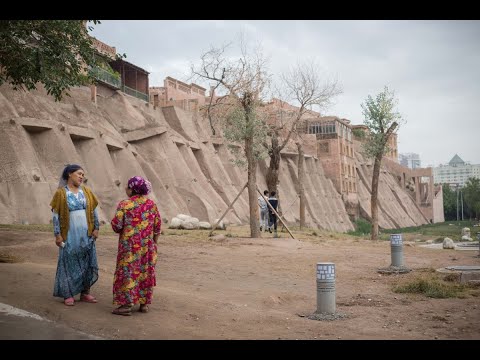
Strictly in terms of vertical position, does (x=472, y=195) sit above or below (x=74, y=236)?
above

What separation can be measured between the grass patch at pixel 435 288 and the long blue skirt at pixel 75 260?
18.9 feet

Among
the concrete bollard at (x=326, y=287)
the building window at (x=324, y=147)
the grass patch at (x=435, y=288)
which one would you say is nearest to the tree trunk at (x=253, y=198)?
the grass patch at (x=435, y=288)

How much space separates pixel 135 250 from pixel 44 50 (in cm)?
622

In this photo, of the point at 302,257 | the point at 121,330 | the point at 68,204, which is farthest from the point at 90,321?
the point at 302,257

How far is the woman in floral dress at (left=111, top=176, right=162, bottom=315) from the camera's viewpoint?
255 inches

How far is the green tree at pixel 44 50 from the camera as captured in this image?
10125mm

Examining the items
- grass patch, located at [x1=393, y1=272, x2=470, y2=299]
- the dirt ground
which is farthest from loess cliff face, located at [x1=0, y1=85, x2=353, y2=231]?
grass patch, located at [x1=393, y1=272, x2=470, y2=299]

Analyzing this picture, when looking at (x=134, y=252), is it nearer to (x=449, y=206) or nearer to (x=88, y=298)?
(x=88, y=298)

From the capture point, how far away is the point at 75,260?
22.1 feet

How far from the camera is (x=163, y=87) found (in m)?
41.0

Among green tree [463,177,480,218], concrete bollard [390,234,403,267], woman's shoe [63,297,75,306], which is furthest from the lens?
green tree [463,177,480,218]

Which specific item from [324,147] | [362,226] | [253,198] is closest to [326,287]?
[253,198]

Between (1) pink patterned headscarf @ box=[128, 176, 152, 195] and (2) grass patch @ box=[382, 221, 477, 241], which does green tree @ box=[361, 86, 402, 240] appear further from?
(1) pink patterned headscarf @ box=[128, 176, 152, 195]
